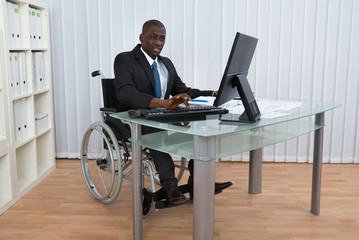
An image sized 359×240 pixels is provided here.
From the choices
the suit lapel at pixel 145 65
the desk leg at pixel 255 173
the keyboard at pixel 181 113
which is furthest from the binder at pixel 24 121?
the desk leg at pixel 255 173

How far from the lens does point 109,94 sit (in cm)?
274

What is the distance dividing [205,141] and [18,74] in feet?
6.02

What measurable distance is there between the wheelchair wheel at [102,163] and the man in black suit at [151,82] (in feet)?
0.69

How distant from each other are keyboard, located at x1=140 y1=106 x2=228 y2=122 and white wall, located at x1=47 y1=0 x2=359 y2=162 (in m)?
1.73

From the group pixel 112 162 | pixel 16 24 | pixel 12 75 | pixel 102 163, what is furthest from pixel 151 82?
pixel 16 24

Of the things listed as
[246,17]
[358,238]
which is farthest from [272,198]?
[246,17]

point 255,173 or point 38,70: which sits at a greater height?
point 38,70

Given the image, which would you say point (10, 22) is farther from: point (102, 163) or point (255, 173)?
point (255, 173)

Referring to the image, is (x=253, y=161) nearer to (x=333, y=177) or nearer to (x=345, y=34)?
(x=333, y=177)

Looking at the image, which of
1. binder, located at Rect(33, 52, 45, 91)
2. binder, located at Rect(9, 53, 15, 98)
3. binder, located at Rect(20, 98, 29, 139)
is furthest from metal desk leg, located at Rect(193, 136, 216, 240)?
binder, located at Rect(33, 52, 45, 91)

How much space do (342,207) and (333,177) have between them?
0.67m

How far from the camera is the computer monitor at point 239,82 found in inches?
A: 69.0

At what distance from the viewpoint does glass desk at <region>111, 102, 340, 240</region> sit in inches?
61.9

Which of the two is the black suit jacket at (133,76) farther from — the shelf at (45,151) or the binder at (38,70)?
the shelf at (45,151)
